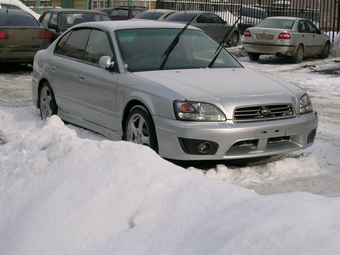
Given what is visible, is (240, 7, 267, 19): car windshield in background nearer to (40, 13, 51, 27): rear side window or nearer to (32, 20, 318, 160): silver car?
(40, 13, 51, 27): rear side window

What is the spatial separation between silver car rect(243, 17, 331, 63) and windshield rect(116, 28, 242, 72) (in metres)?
11.7

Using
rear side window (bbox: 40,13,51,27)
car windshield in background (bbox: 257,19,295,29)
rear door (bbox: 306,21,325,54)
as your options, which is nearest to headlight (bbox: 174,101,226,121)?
rear side window (bbox: 40,13,51,27)

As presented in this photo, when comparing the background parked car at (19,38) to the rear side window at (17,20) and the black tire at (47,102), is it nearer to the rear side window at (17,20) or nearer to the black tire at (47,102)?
the rear side window at (17,20)

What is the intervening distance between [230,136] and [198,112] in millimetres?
373

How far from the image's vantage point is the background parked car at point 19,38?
609 inches

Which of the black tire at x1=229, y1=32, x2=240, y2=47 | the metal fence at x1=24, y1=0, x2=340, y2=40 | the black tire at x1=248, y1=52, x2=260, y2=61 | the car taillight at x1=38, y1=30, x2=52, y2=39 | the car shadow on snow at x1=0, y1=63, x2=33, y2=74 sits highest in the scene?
the metal fence at x1=24, y1=0, x2=340, y2=40

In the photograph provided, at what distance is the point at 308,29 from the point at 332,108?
10.2m

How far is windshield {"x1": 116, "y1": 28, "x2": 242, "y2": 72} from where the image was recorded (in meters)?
7.61

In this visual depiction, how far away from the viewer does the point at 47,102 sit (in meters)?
9.29

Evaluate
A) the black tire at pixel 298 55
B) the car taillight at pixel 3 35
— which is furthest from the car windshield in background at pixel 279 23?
the car taillight at pixel 3 35

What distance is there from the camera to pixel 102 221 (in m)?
4.14

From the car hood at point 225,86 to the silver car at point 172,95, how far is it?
0.01 m

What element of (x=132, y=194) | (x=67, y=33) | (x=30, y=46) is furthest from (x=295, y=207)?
(x=30, y=46)

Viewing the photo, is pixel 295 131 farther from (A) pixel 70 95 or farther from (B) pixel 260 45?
(B) pixel 260 45
